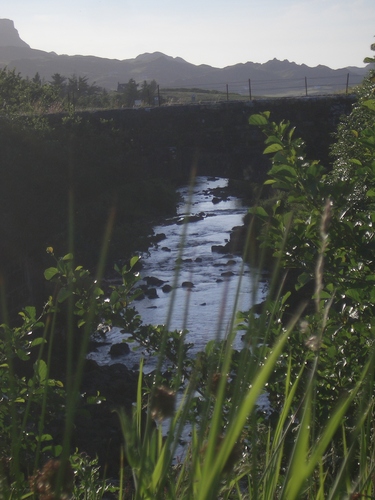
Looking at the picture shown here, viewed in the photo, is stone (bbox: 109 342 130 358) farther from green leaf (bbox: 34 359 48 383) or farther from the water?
green leaf (bbox: 34 359 48 383)

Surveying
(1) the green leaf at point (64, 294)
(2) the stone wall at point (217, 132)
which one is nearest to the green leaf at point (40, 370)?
(1) the green leaf at point (64, 294)

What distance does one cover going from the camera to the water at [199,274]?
12266 millimetres

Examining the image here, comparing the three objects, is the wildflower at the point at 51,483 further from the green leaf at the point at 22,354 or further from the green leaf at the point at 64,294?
the green leaf at the point at 22,354

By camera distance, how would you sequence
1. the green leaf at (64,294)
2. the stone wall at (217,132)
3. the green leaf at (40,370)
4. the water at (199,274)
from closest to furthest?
the green leaf at (40,370) < the green leaf at (64,294) < the water at (199,274) < the stone wall at (217,132)

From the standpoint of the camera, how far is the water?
12266mm

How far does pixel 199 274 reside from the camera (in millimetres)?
17375

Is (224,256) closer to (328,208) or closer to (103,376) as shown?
(103,376)

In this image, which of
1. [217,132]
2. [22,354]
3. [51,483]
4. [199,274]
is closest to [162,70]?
[199,274]

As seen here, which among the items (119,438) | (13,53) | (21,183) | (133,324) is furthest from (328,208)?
(13,53)

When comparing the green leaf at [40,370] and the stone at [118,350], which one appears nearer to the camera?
the green leaf at [40,370]

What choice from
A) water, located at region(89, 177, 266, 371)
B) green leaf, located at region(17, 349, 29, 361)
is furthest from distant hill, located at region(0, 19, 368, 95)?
green leaf, located at region(17, 349, 29, 361)

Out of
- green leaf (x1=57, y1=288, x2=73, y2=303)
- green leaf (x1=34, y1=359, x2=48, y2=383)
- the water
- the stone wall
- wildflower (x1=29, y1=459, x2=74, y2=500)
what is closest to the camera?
wildflower (x1=29, y1=459, x2=74, y2=500)

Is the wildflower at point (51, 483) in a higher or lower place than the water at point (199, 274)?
higher

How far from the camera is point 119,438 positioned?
9.13 metres
